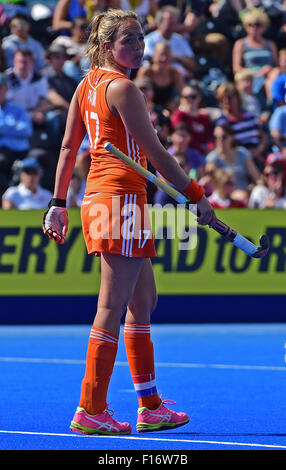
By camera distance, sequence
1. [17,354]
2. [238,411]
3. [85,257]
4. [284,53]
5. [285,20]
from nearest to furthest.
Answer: [238,411], [17,354], [85,257], [284,53], [285,20]

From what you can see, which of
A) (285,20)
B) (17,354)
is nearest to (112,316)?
(17,354)

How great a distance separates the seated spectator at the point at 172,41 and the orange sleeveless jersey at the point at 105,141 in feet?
31.6

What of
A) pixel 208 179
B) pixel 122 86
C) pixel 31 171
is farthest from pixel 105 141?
pixel 208 179

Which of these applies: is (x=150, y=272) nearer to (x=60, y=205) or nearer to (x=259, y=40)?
(x=60, y=205)

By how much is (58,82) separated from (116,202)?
9334 mm

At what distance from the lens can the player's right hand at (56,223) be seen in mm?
5469

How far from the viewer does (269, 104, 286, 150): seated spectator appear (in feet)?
48.4

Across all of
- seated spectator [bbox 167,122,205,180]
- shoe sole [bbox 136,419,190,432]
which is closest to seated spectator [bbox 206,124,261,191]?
seated spectator [bbox 167,122,205,180]

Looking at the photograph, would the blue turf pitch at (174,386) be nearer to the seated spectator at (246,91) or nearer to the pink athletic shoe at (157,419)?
the pink athletic shoe at (157,419)

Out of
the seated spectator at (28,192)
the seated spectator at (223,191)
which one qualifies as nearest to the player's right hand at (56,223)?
the seated spectator at (28,192)

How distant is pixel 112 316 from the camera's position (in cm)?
527

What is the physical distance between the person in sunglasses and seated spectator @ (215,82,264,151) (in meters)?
1.34

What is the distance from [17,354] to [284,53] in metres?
8.01

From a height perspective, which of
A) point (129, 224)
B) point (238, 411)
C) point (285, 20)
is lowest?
point (238, 411)
